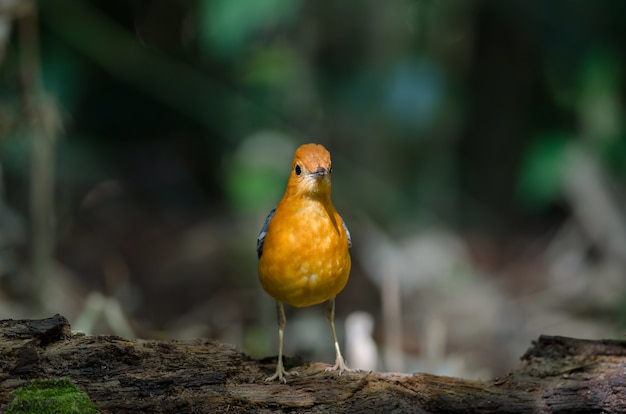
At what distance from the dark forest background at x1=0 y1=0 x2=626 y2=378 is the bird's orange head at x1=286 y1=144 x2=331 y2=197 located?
2.48 m

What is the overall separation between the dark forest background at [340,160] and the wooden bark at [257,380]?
2570mm

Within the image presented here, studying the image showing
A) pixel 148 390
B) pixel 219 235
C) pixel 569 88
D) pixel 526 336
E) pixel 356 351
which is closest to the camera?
pixel 148 390

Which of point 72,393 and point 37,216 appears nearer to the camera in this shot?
point 72,393

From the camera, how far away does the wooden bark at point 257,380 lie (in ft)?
12.8

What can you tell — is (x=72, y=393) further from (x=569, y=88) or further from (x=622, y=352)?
(x=569, y=88)

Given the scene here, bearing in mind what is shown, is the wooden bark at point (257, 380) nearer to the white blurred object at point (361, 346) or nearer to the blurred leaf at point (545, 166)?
the white blurred object at point (361, 346)

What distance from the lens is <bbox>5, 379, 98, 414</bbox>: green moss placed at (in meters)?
3.52

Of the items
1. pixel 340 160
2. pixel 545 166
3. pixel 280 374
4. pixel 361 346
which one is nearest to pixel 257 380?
pixel 280 374

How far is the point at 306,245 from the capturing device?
479 centimetres

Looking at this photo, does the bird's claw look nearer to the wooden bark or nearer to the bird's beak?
the wooden bark

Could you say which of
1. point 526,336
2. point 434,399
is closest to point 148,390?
point 434,399

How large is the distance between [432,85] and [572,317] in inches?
129

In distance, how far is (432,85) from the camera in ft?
35.4

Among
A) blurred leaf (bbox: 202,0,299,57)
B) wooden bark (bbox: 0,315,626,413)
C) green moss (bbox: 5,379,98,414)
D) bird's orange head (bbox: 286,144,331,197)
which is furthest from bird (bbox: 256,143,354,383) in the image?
blurred leaf (bbox: 202,0,299,57)
